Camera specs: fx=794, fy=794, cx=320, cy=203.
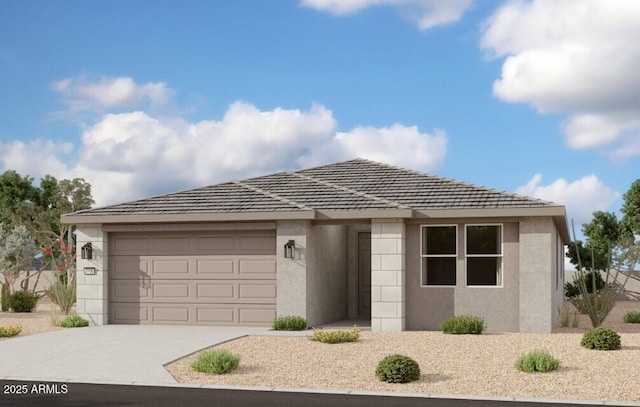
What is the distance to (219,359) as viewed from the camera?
1390 centimetres

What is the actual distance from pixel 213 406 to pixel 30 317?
53.2 ft

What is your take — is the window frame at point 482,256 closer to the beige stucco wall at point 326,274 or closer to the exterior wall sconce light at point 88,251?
the beige stucco wall at point 326,274

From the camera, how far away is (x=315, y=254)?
20.8m

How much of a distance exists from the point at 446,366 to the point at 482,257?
597 centimetres

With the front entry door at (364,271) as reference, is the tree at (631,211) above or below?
above

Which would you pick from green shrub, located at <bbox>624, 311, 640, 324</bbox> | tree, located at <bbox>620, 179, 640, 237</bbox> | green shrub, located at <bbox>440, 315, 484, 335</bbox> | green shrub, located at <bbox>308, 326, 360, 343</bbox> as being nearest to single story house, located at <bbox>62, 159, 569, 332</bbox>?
green shrub, located at <bbox>440, 315, 484, 335</bbox>

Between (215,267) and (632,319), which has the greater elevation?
(215,267)

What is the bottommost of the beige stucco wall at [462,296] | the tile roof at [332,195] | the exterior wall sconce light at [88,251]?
the beige stucco wall at [462,296]

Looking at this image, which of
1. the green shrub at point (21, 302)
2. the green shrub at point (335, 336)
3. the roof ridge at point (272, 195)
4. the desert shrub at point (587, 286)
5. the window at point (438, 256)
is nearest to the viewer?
the green shrub at point (335, 336)

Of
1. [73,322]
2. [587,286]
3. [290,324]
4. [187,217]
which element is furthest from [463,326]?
[587,286]

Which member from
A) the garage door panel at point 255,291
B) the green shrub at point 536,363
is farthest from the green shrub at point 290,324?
the green shrub at point 536,363

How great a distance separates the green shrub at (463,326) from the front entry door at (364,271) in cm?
497

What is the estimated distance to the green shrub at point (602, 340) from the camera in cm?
1589

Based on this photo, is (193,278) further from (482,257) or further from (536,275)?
(536,275)
